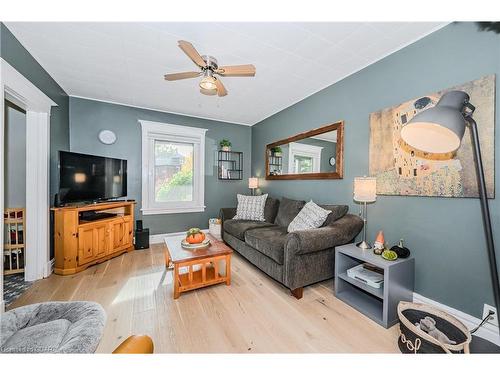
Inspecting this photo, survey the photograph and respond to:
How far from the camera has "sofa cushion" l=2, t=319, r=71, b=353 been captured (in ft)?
2.58

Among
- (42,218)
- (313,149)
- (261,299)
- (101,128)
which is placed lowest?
(261,299)

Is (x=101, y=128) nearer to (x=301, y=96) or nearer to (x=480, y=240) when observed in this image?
(x=301, y=96)

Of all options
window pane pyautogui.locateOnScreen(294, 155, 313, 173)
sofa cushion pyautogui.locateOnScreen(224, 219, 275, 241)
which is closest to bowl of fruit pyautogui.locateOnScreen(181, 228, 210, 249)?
sofa cushion pyautogui.locateOnScreen(224, 219, 275, 241)

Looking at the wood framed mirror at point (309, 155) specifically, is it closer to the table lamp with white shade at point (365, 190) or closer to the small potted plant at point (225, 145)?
the table lamp with white shade at point (365, 190)

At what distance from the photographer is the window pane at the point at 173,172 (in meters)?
3.85

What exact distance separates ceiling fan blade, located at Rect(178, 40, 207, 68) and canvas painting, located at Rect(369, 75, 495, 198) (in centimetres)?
192

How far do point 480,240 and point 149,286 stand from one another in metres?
3.02

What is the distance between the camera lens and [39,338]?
849mm

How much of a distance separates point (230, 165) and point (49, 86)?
9.97 ft

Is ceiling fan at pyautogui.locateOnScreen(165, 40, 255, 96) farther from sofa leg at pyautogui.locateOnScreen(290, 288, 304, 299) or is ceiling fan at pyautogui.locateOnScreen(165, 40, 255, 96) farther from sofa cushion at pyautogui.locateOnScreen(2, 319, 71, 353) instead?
sofa leg at pyautogui.locateOnScreen(290, 288, 304, 299)

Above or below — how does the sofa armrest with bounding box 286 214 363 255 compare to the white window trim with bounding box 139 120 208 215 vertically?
below

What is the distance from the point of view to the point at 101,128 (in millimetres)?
3320
